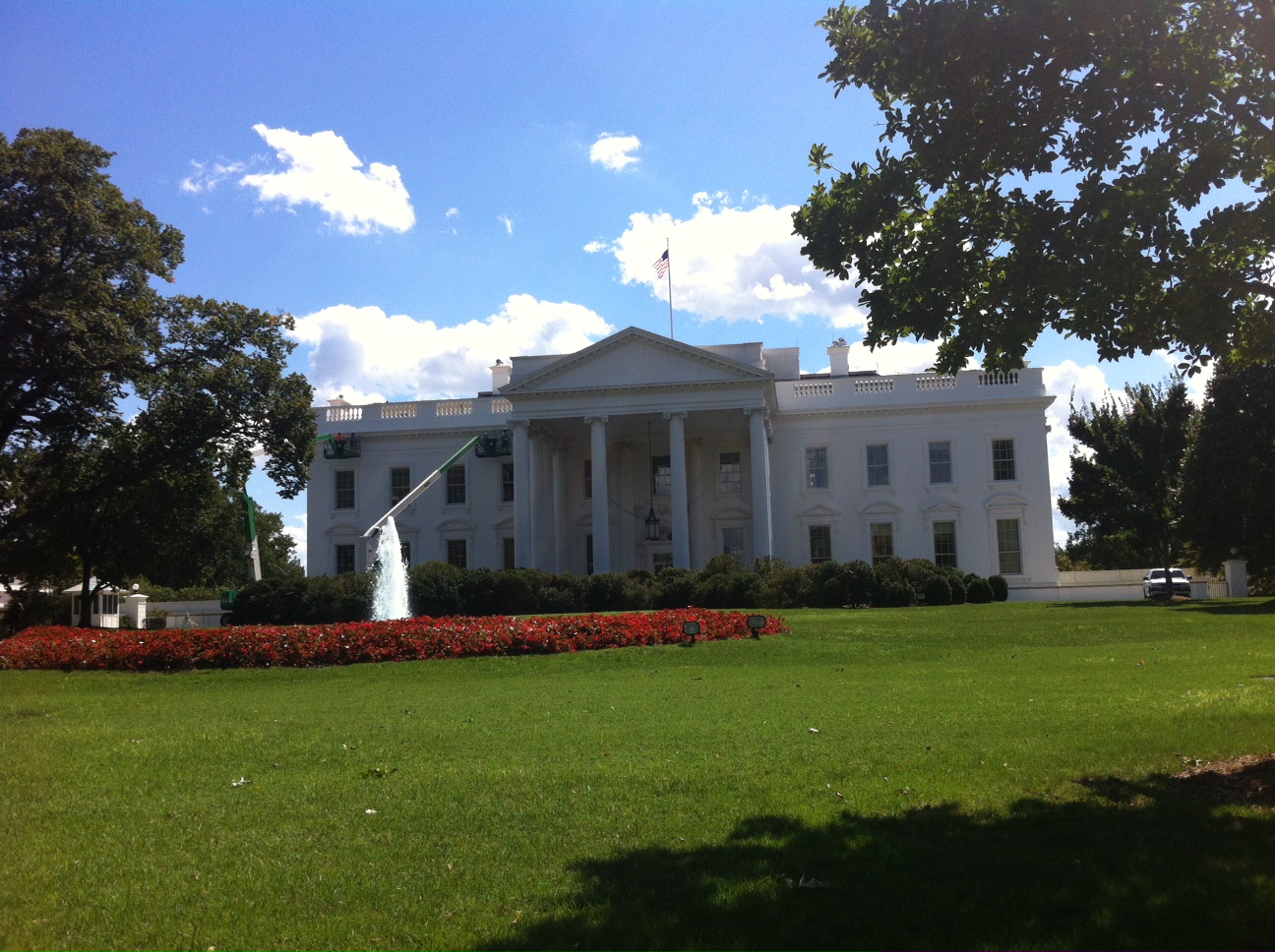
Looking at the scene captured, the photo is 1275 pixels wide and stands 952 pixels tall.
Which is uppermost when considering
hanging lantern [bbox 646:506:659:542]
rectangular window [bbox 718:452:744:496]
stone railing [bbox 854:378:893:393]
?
stone railing [bbox 854:378:893:393]

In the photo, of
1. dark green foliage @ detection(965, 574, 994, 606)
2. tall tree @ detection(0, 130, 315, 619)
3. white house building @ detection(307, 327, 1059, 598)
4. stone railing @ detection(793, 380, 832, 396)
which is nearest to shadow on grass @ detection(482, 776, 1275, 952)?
tall tree @ detection(0, 130, 315, 619)

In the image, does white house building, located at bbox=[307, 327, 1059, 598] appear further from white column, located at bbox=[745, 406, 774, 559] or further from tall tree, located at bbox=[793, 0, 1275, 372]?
tall tree, located at bbox=[793, 0, 1275, 372]

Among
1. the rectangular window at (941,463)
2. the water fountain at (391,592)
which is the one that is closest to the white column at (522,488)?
the water fountain at (391,592)

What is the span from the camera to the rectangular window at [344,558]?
5012 cm

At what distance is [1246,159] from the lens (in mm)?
8273

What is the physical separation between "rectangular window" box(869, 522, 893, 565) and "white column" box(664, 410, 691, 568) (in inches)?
382

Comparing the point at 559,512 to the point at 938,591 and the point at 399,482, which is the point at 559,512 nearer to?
the point at 399,482

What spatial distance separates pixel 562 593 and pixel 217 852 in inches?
1211

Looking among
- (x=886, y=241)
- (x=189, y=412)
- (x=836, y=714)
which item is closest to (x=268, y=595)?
(x=189, y=412)

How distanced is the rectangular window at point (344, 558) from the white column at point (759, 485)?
20.2 metres

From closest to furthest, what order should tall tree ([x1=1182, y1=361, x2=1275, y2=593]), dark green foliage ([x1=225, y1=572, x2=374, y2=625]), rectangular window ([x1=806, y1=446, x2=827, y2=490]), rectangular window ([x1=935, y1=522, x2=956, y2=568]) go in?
tall tree ([x1=1182, y1=361, x2=1275, y2=593])
dark green foliage ([x1=225, y1=572, x2=374, y2=625])
rectangular window ([x1=935, y1=522, x2=956, y2=568])
rectangular window ([x1=806, y1=446, x2=827, y2=490])

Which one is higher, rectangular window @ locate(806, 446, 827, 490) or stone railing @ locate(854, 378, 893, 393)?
stone railing @ locate(854, 378, 893, 393)

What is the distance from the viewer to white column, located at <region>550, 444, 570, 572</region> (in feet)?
151

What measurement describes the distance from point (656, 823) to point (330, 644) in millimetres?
15393
